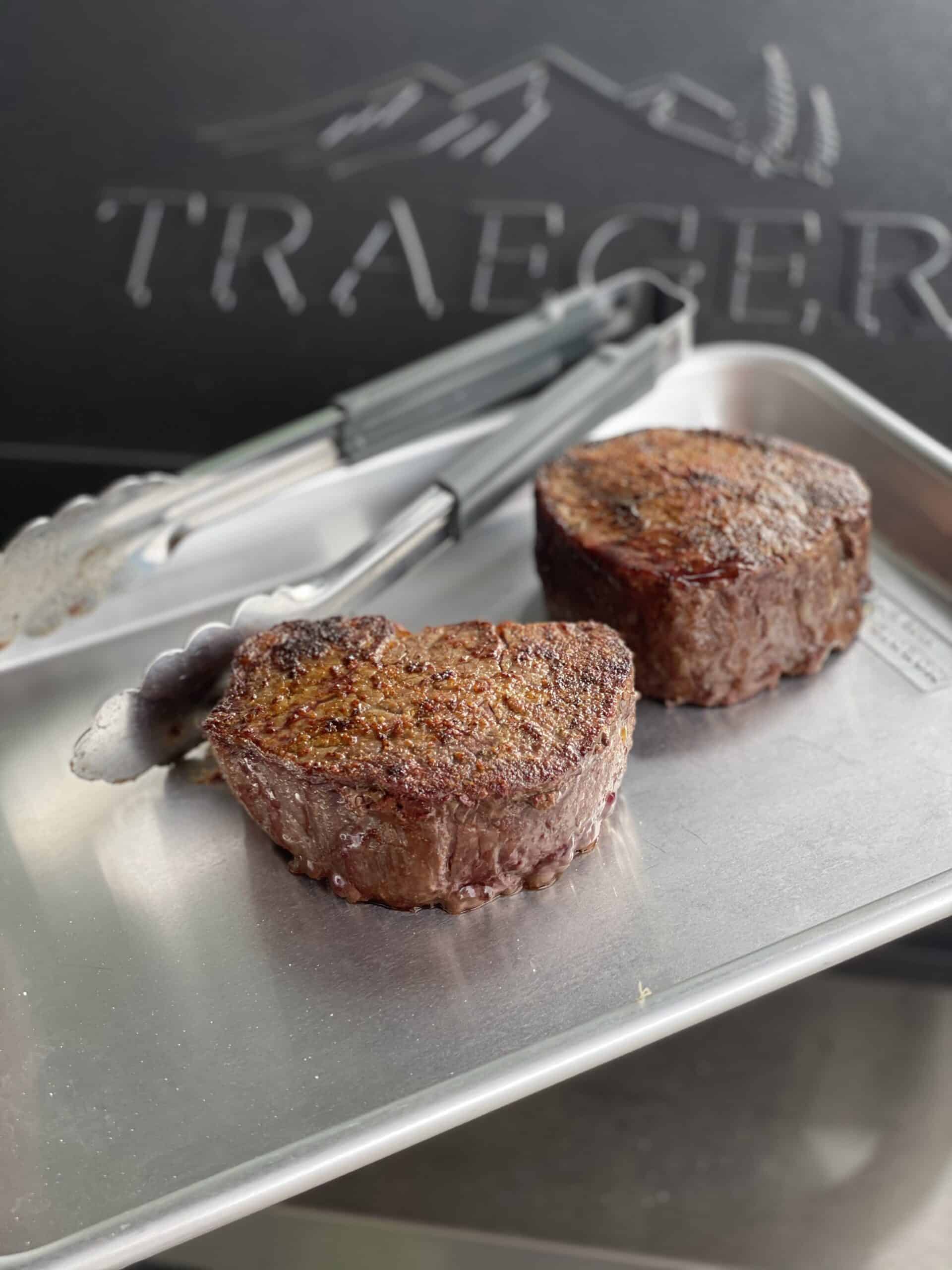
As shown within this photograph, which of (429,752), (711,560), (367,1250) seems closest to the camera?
(429,752)

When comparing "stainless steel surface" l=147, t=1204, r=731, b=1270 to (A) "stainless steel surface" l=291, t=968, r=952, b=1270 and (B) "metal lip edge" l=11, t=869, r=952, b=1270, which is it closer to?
(A) "stainless steel surface" l=291, t=968, r=952, b=1270

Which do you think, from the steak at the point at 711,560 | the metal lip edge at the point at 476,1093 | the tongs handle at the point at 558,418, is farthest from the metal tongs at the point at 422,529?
the metal lip edge at the point at 476,1093

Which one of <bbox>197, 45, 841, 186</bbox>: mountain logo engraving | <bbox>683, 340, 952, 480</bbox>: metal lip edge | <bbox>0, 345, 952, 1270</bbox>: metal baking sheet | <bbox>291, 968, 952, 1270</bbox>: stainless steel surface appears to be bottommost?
<bbox>291, 968, 952, 1270</bbox>: stainless steel surface

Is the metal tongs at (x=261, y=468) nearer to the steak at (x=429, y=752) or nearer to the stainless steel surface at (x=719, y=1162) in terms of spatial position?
the steak at (x=429, y=752)

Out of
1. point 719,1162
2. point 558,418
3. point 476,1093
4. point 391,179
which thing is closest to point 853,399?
point 558,418

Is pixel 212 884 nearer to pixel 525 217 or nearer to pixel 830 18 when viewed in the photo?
pixel 525 217

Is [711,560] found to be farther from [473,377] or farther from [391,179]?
[391,179]

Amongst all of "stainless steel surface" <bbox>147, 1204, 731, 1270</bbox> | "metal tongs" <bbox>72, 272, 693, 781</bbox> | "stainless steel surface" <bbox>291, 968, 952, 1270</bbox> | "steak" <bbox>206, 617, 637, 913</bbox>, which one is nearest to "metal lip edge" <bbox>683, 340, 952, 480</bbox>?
"metal tongs" <bbox>72, 272, 693, 781</bbox>

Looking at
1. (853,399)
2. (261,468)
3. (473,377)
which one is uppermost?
(853,399)
